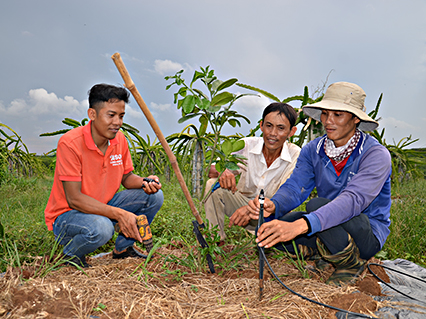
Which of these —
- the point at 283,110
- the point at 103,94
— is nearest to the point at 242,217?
the point at 283,110

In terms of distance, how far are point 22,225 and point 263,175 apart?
261 cm

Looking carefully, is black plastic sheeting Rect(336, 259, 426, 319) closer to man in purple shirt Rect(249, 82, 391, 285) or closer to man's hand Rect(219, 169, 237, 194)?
man in purple shirt Rect(249, 82, 391, 285)

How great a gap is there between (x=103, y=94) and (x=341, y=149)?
72.4 inches

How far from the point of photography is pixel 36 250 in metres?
2.64

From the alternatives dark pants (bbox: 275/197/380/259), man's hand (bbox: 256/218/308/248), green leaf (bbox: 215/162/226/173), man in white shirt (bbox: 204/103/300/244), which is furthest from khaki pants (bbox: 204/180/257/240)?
man's hand (bbox: 256/218/308/248)

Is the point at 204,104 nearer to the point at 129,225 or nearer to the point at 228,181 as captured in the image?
the point at 228,181

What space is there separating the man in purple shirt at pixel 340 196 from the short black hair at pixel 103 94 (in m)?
1.32

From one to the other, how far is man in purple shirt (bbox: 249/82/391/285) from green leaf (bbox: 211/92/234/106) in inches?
27.9

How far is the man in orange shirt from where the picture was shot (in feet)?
7.24

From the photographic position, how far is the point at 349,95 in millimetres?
2086

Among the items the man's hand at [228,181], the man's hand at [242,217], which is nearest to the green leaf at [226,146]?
the man's hand at [228,181]

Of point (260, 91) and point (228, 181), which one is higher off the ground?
point (260, 91)

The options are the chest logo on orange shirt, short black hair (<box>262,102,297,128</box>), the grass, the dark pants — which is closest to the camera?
the dark pants

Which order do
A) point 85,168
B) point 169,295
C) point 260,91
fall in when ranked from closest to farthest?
point 169,295
point 85,168
point 260,91
